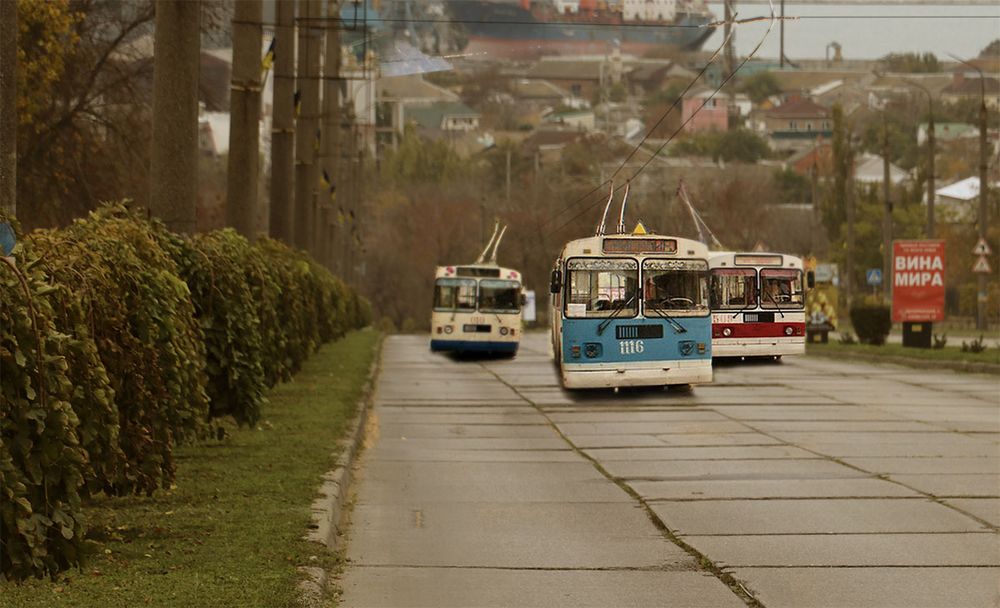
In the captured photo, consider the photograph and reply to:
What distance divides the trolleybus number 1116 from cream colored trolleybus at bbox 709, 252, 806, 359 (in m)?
0.25

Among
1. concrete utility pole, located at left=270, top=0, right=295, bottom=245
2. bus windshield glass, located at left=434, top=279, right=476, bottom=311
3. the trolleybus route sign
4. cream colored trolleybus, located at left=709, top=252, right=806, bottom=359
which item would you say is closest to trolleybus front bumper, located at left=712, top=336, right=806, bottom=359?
cream colored trolleybus, located at left=709, top=252, right=806, bottom=359

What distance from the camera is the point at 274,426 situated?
26.5m

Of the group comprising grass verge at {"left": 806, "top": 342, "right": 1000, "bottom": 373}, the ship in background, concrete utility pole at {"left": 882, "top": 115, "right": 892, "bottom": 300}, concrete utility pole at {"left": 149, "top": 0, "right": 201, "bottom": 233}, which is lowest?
grass verge at {"left": 806, "top": 342, "right": 1000, "bottom": 373}

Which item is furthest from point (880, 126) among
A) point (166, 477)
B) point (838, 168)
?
point (166, 477)

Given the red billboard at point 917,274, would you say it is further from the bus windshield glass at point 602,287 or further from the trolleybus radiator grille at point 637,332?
the trolleybus radiator grille at point 637,332

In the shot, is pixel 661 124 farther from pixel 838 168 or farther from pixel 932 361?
pixel 932 361

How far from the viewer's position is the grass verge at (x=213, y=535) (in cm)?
1091

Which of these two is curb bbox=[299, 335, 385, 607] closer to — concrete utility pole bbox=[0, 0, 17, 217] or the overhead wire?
concrete utility pole bbox=[0, 0, 17, 217]

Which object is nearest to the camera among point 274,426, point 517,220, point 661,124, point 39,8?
point 661,124

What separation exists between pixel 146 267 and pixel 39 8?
2274 cm

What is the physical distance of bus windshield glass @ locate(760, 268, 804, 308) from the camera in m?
5.57

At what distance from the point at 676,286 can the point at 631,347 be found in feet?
1.04

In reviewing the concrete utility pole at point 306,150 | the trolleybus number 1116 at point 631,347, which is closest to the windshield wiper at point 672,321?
the trolleybus number 1116 at point 631,347

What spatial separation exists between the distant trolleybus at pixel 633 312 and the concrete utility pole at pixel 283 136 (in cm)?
3774
